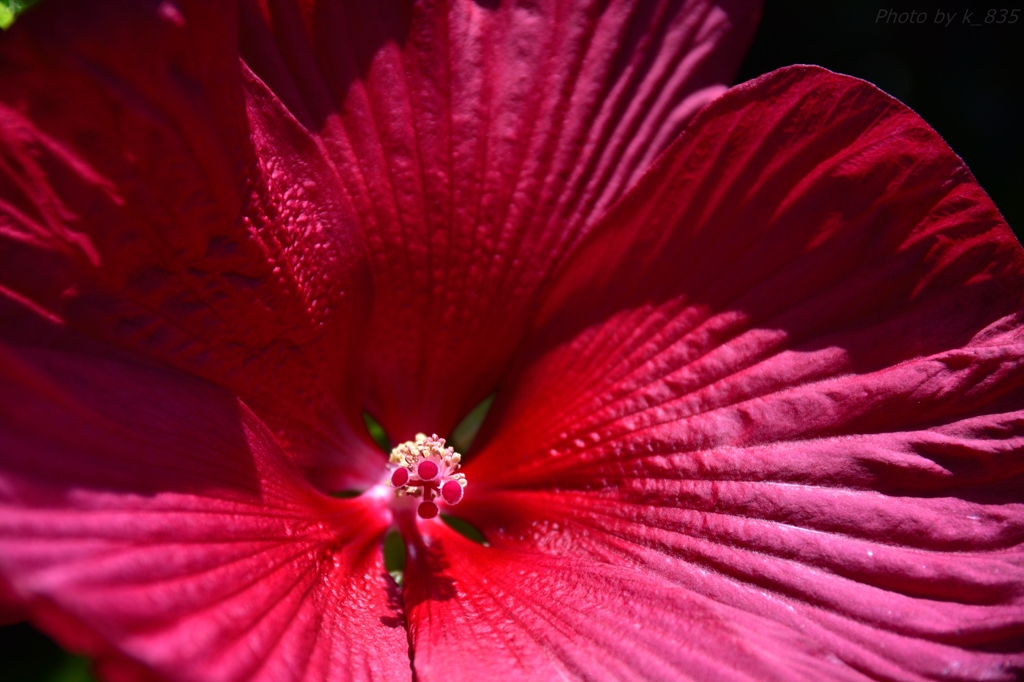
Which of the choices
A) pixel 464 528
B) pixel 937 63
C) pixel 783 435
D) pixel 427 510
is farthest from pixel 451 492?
pixel 937 63

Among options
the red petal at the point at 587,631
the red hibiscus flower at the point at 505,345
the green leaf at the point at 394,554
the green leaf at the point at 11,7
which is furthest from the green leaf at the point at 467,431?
the green leaf at the point at 11,7

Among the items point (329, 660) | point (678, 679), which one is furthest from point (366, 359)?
point (678, 679)

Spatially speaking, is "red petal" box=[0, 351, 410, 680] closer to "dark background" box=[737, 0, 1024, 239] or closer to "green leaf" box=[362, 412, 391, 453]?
"green leaf" box=[362, 412, 391, 453]

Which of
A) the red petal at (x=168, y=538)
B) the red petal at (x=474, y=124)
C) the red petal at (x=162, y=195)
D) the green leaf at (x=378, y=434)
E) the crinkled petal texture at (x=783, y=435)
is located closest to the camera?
the red petal at (x=168, y=538)

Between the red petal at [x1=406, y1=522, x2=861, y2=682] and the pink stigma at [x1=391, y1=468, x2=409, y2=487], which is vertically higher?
the pink stigma at [x1=391, y1=468, x2=409, y2=487]

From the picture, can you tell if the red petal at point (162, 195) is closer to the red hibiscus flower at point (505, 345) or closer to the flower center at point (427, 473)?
the red hibiscus flower at point (505, 345)

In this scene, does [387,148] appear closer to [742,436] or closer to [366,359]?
[366,359]

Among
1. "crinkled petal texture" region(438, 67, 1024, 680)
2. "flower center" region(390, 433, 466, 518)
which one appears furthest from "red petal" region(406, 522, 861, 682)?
"flower center" region(390, 433, 466, 518)

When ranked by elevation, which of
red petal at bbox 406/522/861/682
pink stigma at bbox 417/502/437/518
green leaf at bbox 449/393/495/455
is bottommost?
red petal at bbox 406/522/861/682
